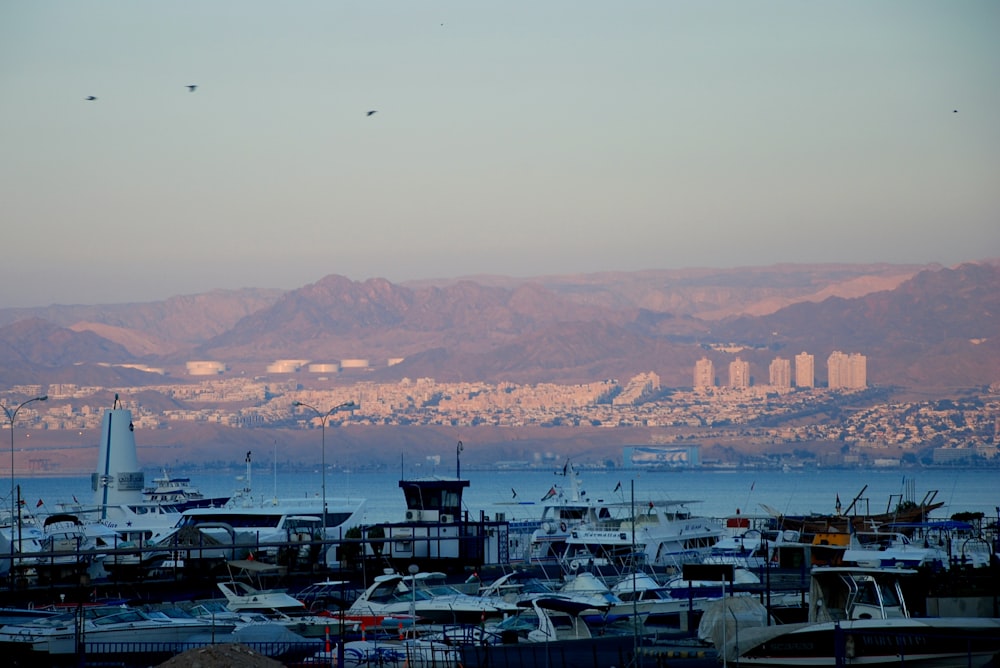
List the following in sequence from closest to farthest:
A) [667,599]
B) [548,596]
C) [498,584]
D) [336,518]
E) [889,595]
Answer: [889,595], [548,596], [498,584], [667,599], [336,518]

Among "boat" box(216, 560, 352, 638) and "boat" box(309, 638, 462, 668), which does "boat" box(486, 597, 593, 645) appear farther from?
"boat" box(216, 560, 352, 638)

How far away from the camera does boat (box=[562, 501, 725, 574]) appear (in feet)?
135

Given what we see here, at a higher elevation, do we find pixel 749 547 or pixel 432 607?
pixel 432 607

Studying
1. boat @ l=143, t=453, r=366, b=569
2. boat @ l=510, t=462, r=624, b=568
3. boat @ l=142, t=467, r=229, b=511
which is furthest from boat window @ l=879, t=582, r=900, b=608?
boat @ l=142, t=467, r=229, b=511

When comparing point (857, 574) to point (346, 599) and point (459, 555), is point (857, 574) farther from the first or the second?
point (459, 555)

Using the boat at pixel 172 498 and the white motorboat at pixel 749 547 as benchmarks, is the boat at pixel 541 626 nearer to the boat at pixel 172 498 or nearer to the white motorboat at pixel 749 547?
the white motorboat at pixel 749 547

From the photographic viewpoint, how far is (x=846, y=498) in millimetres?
133750

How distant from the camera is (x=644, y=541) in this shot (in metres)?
43.8

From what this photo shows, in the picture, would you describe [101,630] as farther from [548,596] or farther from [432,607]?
[548,596]

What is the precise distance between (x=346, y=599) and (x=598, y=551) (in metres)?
14.7

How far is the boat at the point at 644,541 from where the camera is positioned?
41.1 meters

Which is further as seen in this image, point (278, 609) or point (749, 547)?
point (749, 547)

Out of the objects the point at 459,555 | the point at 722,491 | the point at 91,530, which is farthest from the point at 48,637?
the point at 722,491

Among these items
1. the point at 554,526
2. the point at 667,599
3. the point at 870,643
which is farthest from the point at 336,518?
the point at 870,643
